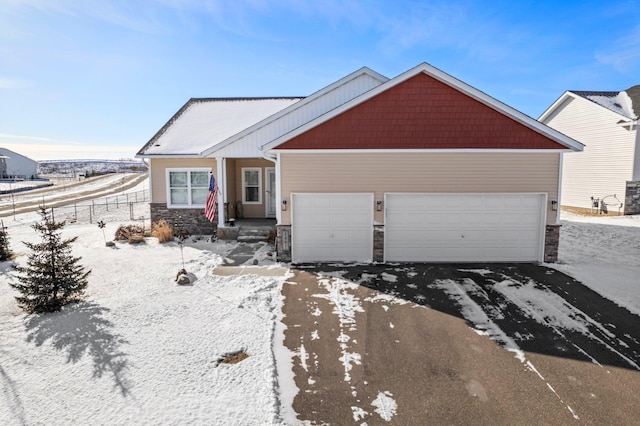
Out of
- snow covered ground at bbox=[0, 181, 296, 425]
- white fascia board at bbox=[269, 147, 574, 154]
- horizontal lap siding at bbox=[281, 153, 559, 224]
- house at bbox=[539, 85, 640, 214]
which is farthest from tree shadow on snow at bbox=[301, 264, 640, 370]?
house at bbox=[539, 85, 640, 214]

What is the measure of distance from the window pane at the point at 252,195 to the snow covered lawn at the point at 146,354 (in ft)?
26.1

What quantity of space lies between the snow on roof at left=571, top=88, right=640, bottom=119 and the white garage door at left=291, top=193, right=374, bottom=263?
18175mm

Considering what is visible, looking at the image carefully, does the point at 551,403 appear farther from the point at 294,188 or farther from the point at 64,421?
the point at 294,188

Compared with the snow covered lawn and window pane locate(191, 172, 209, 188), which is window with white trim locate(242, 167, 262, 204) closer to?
window pane locate(191, 172, 209, 188)

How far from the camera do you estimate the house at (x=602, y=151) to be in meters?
19.7

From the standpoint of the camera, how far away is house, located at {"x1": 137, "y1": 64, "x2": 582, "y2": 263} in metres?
10.4

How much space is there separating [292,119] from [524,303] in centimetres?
972

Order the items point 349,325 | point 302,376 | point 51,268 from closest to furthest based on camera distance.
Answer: point 302,376 → point 349,325 → point 51,268

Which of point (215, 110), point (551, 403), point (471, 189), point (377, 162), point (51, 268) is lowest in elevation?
point (551, 403)

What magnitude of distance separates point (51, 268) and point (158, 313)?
2.40m

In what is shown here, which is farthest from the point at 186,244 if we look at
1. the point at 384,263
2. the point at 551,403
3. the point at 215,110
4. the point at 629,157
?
the point at 629,157

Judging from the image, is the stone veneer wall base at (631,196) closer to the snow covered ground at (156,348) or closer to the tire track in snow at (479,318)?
the snow covered ground at (156,348)

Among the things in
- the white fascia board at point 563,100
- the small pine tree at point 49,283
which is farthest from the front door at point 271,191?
the white fascia board at point 563,100

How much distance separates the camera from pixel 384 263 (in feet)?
35.1
